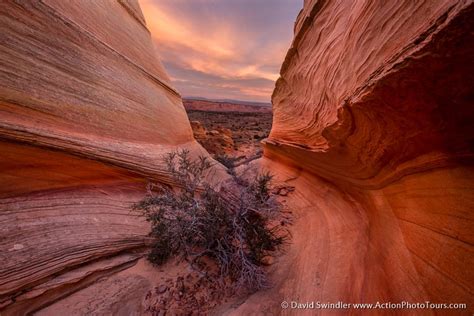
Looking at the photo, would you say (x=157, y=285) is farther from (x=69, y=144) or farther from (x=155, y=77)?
(x=155, y=77)

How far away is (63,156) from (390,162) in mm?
3244

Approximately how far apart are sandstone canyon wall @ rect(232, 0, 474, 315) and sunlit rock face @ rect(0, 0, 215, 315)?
171 cm

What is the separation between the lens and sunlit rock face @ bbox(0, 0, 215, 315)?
181 centimetres

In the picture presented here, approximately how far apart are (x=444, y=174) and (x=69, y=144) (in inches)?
132

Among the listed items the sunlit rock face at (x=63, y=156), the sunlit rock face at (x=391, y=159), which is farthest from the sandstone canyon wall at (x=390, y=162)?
the sunlit rock face at (x=63, y=156)

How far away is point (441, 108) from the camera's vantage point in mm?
1104

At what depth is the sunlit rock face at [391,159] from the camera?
3.28ft

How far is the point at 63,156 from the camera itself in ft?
7.20

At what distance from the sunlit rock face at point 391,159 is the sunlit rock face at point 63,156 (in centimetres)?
178

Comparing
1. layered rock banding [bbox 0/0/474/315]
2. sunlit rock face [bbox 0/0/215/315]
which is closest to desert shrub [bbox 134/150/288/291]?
layered rock banding [bbox 0/0/474/315]

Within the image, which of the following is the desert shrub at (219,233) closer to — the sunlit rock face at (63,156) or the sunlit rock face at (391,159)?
the sunlit rock face at (391,159)

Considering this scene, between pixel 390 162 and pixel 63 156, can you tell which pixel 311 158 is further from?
pixel 63 156

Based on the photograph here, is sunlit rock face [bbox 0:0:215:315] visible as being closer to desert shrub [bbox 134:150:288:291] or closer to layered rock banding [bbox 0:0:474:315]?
layered rock banding [bbox 0:0:474:315]

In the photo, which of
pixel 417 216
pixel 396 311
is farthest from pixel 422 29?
pixel 396 311
